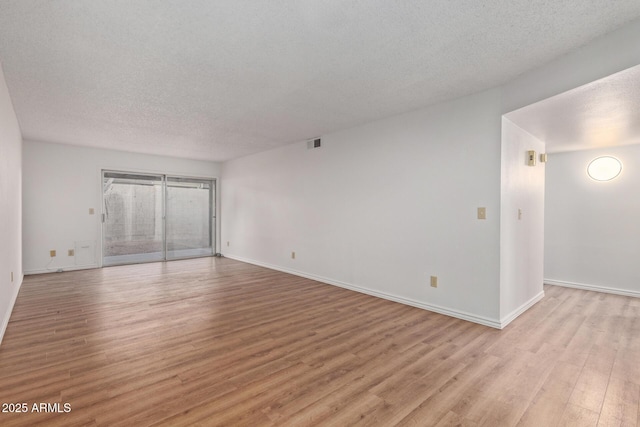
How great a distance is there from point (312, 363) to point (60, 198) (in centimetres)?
613

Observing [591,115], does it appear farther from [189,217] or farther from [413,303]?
[189,217]

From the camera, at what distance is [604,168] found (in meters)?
4.41

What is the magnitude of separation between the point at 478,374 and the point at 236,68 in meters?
3.16

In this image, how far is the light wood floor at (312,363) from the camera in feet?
5.80

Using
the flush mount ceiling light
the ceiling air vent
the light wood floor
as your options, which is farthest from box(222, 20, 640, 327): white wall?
the flush mount ceiling light

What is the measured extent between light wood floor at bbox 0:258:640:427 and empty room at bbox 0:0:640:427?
0.8 inches

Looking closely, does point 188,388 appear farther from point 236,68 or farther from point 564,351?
point 564,351

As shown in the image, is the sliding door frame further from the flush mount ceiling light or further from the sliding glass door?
the flush mount ceiling light

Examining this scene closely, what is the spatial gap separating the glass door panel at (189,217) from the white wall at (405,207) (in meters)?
2.74

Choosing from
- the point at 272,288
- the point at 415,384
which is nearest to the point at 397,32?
the point at 415,384

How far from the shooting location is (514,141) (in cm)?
328

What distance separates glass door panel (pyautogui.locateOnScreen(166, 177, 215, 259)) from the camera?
7156mm

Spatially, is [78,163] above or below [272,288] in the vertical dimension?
above

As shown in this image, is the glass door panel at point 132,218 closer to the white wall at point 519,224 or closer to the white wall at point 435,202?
the white wall at point 435,202
